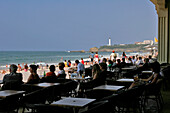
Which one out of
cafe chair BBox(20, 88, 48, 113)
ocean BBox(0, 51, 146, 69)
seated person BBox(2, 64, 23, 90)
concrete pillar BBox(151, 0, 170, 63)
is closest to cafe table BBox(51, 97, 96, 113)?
cafe chair BBox(20, 88, 48, 113)

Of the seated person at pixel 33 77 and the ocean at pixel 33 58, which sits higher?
the seated person at pixel 33 77

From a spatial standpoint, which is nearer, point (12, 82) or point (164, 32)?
point (12, 82)

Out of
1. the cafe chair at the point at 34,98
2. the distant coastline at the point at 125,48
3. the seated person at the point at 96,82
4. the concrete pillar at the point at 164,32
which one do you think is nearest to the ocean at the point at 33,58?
the concrete pillar at the point at 164,32

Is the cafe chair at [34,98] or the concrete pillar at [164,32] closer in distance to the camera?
the cafe chair at [34,98]

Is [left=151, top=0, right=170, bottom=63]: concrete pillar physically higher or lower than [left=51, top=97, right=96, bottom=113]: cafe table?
higher

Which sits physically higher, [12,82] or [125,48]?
[125,48]

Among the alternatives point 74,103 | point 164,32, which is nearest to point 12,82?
point 74,103

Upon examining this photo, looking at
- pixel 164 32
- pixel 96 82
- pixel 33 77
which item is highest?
pixel 164 32

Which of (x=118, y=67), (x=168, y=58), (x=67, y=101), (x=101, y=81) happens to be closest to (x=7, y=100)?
(x=67, y=101)

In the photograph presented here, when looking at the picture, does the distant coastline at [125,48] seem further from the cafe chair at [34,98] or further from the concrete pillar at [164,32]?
the cafe chair at [34,98]

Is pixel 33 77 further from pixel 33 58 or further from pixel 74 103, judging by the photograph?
pixel 33 58

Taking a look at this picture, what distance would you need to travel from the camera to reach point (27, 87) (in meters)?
5.02

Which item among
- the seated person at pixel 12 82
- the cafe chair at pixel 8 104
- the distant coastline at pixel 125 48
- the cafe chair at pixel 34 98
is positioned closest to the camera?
the cafe chair at pixel 8 104

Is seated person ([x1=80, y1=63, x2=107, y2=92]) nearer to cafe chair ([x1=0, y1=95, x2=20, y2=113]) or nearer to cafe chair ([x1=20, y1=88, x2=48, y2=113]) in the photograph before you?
cafe chair ([x1=20, y1=88, x2=48, y2=113])
